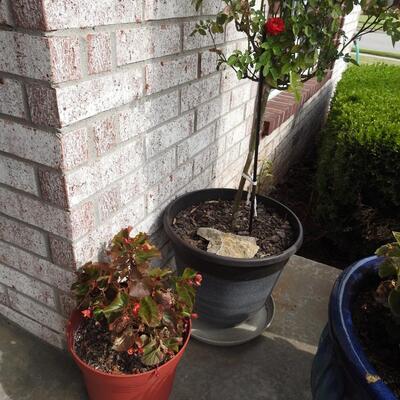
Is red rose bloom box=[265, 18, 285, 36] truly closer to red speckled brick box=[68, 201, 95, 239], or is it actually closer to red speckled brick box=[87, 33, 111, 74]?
red speckled brick box=[87, 33, 111, 74]

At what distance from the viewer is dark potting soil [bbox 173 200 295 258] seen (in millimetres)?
1970

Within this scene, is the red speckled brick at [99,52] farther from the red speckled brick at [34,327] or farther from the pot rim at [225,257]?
the red speckled brick at [34,327]

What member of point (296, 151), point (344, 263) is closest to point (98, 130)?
point (344, 263)

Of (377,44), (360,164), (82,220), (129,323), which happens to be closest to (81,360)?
(129,323)

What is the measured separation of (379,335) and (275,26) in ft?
3.74

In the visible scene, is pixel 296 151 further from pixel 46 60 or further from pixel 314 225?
pixel 46 60

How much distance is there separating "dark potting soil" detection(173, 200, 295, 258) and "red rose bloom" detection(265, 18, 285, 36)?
0.97 meters

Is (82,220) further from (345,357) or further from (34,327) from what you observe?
(345,357)

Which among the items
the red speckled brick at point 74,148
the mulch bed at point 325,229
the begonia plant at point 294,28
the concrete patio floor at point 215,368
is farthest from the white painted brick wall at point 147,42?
the mulch bed at point 325,229

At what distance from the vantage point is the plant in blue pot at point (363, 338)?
116 centimetres

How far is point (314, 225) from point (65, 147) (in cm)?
270

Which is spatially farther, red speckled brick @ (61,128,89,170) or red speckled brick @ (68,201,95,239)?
red speckled brick @ (68,201,95,239)

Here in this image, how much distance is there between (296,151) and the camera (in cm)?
472

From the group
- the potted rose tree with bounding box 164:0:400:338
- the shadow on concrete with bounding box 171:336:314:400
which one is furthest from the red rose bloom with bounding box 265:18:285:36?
the shadow on concrete with bounding box 171:336:314:400
